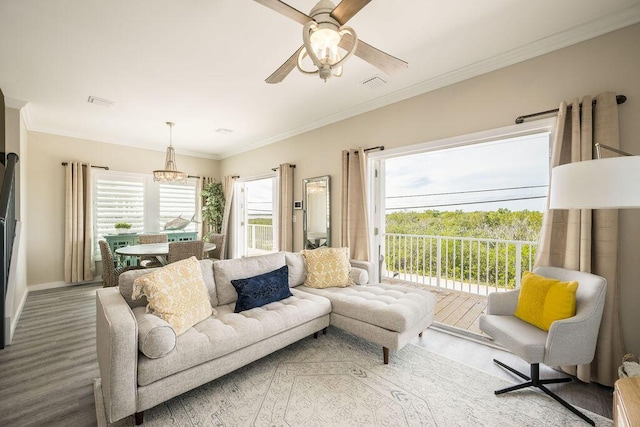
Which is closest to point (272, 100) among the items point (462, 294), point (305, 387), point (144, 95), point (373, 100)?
point (373, 100)

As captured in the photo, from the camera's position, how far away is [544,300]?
207cm

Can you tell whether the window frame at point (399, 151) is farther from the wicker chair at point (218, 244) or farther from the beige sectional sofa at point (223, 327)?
the wicker chair at point (218, 244)

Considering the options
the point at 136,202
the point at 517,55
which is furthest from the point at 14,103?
the point at 517,55

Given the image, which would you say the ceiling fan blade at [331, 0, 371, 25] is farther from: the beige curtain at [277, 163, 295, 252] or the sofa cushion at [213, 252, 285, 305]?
the beige curtain at [277, 163, 295, 252]

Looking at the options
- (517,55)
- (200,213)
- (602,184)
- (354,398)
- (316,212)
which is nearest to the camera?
(602,184)

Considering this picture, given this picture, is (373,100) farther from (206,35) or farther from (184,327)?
(184,327)

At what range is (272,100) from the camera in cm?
359

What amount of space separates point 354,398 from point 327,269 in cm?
141

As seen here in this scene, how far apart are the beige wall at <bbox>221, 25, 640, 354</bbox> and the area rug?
1.08 m

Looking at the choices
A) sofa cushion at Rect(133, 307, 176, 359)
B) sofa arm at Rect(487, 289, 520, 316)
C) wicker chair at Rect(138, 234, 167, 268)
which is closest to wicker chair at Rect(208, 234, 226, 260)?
wicker chair at Rect(138, 234, 167, 268)

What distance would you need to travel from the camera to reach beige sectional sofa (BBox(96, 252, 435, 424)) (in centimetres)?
158

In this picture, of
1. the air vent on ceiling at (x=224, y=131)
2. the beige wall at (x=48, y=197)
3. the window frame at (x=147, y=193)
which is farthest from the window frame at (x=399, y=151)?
the beige wall at (x=48, y=197)

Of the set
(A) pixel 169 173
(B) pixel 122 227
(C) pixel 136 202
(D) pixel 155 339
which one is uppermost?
(A) pixel 169 173

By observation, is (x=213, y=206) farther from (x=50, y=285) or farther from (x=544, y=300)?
(x=544, y=300)
